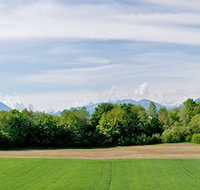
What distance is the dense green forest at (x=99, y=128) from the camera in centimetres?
4288

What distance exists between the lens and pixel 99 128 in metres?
47.7

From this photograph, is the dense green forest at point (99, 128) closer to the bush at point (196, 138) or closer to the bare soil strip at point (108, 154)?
the bush at point (196, 138)
